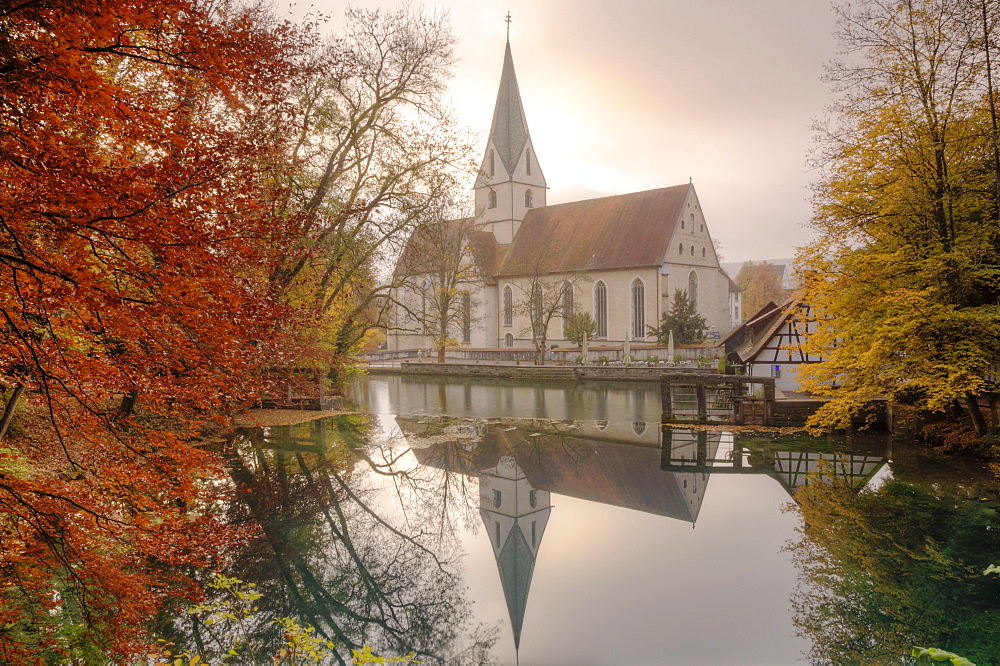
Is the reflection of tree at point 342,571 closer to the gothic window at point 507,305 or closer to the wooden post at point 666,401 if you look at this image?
the wooden post at point 666,401

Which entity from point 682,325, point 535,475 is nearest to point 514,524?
point 535,475

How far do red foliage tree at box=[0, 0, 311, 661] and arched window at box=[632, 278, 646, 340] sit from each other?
32.5 meters

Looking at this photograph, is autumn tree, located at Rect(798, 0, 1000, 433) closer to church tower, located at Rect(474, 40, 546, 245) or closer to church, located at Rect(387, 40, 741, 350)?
church, located at Rect(387, 40, 741, 350)

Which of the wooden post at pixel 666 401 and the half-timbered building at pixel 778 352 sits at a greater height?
the half-timbered building at pixel 778 352

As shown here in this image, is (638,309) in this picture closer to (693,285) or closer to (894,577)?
(693,285)

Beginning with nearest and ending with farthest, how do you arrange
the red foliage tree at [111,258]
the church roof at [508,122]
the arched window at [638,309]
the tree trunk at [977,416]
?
the red foliage tree at [111,258]
the tree trunk at [977,416]
the arched window at [638,309]
the church roof at [508,122]

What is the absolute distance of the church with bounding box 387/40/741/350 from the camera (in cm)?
3647

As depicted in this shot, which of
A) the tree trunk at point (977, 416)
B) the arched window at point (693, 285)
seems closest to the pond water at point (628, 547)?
the tree trunk at point (977, 416)

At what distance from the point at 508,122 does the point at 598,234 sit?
35.0 feet

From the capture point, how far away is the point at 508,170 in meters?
44.2

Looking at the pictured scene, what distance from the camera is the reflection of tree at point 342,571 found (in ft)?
17.7

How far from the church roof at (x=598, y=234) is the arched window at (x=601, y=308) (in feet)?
4.71

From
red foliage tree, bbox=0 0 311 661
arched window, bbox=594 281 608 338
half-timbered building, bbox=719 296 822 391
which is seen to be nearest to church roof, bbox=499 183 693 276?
arched window, bbox=594 281 608 338

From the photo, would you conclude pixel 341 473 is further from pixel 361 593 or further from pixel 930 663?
pixel 930 663
